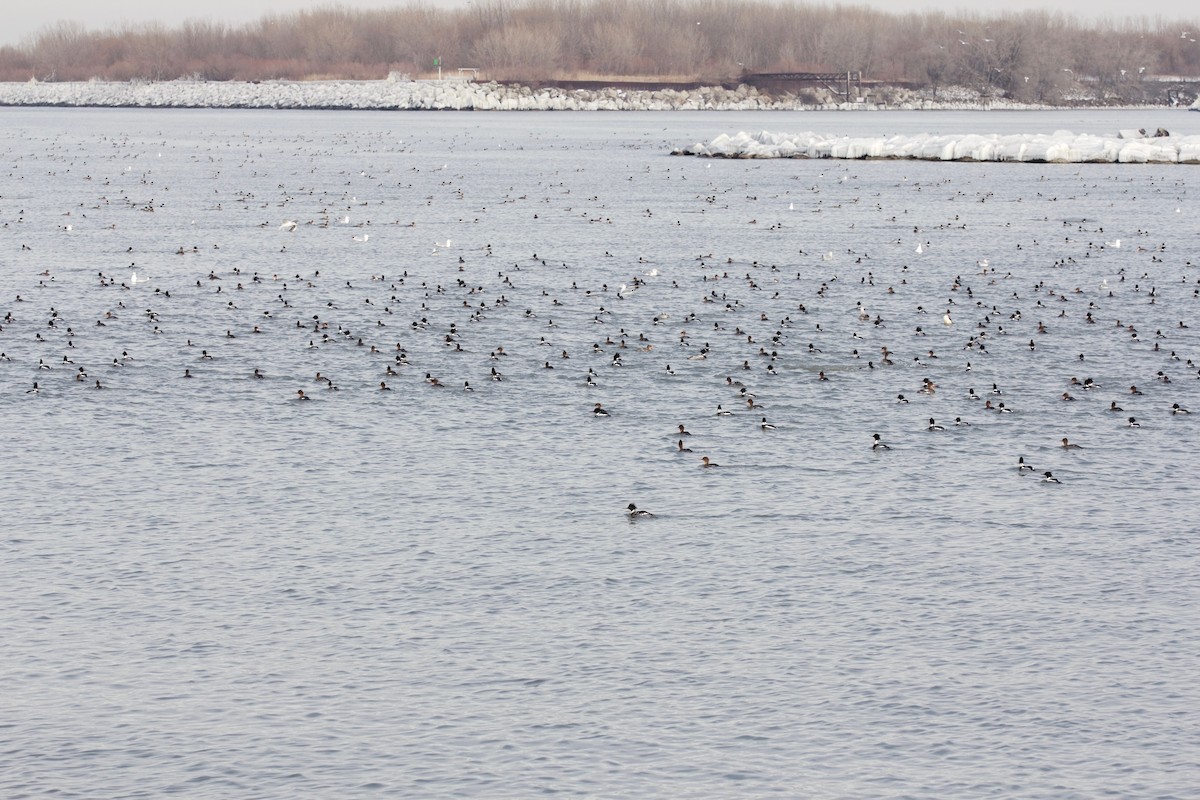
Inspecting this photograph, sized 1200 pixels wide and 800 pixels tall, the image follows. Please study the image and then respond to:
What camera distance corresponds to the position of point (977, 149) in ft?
360

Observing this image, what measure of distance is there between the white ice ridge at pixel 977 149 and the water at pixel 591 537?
177ft

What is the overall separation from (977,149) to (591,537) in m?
91.5

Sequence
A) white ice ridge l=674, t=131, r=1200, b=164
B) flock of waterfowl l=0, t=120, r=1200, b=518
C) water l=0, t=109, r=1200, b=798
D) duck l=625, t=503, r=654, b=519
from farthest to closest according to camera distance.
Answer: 1. white ice ridge l=674, t=131, r=1200, b=164
2. flock of waterfowl l=0, t=120, r=1200, b=518
3. duck l=625, t=503, r=654, b=519
4. water l=0, t=109, r=1200, b=798

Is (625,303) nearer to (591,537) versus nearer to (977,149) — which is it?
(591,537)

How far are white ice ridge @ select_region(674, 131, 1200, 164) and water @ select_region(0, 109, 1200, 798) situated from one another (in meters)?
54.1

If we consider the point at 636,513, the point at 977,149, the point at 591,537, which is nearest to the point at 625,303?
the point at 636,513

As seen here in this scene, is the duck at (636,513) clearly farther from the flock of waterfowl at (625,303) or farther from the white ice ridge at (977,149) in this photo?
the white ice ridge at (977,149)

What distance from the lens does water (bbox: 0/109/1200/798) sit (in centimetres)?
1730

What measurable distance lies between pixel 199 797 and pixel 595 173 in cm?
8715

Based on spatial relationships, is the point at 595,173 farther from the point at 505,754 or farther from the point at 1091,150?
the point at 505,754

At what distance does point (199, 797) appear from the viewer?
16047mm

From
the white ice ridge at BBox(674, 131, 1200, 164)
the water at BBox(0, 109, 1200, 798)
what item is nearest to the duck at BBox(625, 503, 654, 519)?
the water at BBox(0, 109, 1200, 798)

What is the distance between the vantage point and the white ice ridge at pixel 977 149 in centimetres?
10725

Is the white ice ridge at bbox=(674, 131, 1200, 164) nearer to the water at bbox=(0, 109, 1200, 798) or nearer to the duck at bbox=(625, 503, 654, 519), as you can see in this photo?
the water at bbox=(0, 109, 1200, 798)
